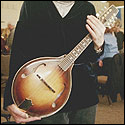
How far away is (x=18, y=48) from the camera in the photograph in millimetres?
590

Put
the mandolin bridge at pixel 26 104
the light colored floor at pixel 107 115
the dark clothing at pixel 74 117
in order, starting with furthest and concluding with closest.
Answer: the light colored floor at pixel 107 115
the dark clothing at pixel 74 117
the mandolin bridge at pixel 26 104

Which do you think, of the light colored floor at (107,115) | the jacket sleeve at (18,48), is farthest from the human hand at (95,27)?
the light colored floor at (107,115)

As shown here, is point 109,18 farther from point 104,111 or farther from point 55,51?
point 104,111

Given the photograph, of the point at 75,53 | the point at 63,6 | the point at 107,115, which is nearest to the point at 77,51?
the point at 75,53

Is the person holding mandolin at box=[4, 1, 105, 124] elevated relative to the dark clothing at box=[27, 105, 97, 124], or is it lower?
elevated

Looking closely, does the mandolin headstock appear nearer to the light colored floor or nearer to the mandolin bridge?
the mandolin bridge

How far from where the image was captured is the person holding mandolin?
0.59 metres

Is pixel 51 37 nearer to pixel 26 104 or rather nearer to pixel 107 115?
pixel 26 104

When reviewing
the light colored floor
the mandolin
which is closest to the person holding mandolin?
the mandolin

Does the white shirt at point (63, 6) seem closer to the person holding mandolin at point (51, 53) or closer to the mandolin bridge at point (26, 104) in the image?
the person holding mandolin at point (51, 53)

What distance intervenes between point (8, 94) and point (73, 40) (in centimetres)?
20

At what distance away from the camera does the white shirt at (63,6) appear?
61cm

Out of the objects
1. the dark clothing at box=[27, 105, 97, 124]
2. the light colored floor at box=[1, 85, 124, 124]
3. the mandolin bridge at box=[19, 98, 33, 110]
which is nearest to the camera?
the mandolin bridge at box=[19, 98, 33, 110]

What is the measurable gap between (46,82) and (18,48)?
0.10m
